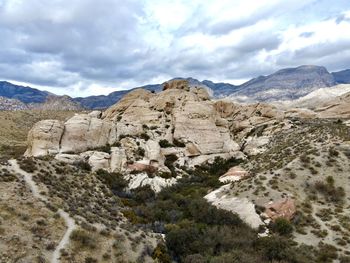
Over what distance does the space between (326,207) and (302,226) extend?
519cm

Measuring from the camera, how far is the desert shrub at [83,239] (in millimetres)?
27502

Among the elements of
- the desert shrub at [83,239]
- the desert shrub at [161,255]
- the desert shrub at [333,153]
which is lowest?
the desert shrub at [161,255]

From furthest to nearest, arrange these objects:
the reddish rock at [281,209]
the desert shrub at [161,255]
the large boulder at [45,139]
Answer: the large boulder at [45,139] → the reddish rock at [281,209] → the desert shrub at [161,255]

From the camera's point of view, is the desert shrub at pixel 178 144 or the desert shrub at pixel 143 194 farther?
the desert shrub at pixel 178 144

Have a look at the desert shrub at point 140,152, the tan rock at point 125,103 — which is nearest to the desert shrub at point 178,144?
the desert shrub at point 140,152

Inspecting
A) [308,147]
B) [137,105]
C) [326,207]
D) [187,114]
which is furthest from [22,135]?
[326,207]

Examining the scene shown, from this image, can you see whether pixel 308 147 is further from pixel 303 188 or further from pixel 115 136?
pixel 115 136

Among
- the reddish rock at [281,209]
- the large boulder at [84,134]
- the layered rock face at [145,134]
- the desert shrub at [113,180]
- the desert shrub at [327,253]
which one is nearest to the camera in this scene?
the desert shrub at [327,253]

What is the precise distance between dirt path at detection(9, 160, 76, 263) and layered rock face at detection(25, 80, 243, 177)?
805 inches

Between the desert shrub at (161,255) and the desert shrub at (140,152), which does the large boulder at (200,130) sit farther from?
the desert shrub at (161,255)

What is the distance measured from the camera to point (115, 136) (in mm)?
67500

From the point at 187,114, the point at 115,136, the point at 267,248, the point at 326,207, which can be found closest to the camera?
the point at 267,248

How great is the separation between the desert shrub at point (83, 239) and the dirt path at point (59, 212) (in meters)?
0.44

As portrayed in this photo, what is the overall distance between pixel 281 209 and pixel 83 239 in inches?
843
